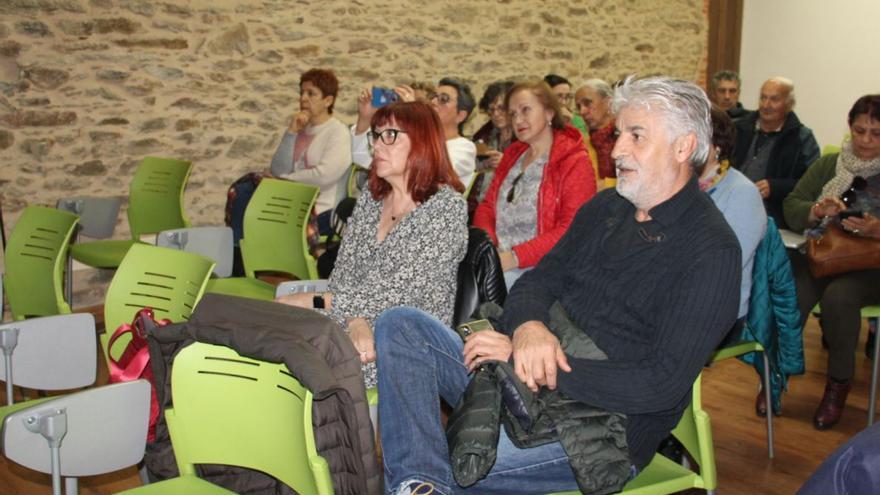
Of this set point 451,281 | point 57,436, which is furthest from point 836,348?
point 57,436

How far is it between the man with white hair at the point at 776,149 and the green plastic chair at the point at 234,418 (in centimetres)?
336

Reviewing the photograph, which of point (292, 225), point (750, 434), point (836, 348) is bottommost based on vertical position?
point (750, 434)

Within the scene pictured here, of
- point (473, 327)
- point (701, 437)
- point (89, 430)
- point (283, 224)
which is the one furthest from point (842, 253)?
point (89, 430)

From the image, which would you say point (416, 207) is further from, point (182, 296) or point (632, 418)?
point (632, 418)

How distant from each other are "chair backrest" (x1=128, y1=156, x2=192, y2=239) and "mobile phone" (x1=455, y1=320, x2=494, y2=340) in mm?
3179

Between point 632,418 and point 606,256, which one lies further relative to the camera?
point 606,256

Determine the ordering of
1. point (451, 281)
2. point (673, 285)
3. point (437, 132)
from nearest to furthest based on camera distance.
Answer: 1. point (673, 285)
2. point (451, 281)
3. point (437, 132)

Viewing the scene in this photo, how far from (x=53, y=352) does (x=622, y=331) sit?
1735 mm

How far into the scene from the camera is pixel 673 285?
6.31ft

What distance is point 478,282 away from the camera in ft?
8.75

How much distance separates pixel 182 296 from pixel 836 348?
2.51m

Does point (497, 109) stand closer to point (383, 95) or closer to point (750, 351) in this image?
point (383, 95)

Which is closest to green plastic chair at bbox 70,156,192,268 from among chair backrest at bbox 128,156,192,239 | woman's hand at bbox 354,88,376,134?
chair backrest at bbox 128,156,192,239

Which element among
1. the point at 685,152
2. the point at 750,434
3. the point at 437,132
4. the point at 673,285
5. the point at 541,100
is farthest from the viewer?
the point at 541,100
